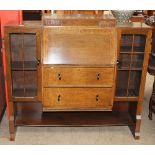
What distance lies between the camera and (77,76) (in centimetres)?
190

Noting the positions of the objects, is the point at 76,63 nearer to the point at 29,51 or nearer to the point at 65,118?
the point at 29,51

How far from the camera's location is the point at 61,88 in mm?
1941

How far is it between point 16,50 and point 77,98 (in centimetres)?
67

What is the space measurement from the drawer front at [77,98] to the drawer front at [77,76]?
0.21 ft

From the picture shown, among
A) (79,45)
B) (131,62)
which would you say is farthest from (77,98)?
(131,62)

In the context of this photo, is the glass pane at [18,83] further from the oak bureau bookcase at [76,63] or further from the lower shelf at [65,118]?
the lower shelf at [65,118]

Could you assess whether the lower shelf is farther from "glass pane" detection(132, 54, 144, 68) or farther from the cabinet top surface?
the cabinet top surface

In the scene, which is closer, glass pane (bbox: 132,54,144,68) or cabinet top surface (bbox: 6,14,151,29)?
cabinet top surface (bbox: 6,14,151,29)

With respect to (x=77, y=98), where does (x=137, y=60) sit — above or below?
above

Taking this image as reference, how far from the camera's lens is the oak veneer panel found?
1837 millimetres

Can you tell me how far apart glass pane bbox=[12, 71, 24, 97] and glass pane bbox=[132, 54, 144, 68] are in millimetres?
998

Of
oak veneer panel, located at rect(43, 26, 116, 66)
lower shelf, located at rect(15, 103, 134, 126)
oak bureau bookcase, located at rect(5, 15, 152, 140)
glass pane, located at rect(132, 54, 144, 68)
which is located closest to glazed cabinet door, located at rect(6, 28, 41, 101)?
oak bureau bookcase, located at rect(5, 15, 152, 140)

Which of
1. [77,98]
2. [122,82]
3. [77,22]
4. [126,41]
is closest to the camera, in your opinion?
[77,22]
